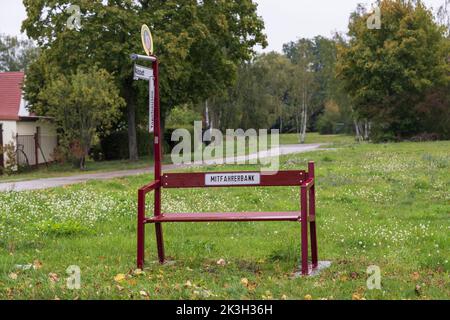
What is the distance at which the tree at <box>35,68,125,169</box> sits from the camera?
27.9 meters

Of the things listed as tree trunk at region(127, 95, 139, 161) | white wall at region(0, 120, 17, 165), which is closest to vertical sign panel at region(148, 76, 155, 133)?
white wall at region(0, 120, 17, 165)

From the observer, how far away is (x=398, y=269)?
727 cm

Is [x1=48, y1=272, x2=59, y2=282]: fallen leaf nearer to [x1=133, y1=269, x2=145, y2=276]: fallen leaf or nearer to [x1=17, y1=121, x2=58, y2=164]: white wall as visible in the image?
[x1=133, y1=269, x2=145, y2=276]: fallen leaf

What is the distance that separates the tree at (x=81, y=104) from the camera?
27.9 meters

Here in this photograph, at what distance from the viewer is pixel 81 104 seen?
28.2 m

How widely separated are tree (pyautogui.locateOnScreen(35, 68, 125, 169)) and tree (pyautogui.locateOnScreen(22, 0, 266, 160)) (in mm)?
1942

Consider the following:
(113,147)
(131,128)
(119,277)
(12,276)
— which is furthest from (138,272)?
(113,147)

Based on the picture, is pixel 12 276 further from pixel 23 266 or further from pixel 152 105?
pixel 152 105

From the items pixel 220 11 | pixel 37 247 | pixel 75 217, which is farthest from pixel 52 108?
pixel 37 247

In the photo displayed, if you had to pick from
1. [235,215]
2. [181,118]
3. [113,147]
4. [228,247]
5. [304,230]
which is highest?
[181,118]

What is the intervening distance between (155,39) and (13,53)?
212 feet

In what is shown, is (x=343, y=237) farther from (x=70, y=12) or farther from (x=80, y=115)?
(x=70, y=12)

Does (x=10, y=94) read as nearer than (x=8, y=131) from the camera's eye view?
No

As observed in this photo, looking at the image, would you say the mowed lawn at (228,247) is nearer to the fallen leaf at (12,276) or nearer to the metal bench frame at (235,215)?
the fallen leaf at (12,276)
